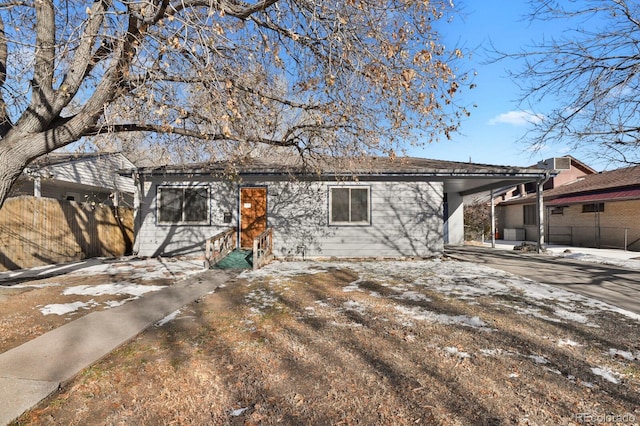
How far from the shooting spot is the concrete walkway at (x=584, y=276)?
5.67m

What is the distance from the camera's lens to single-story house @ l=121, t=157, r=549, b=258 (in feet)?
33.7

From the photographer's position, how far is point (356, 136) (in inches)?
250

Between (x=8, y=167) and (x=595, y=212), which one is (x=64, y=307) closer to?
(x=8, y=167)

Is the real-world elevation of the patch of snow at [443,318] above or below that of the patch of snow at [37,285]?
below

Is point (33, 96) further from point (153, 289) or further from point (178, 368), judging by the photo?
point (178, 368)

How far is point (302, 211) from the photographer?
1034 cm

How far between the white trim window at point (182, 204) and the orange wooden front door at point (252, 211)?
4.25ft

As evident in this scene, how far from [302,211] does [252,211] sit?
5.62 feet

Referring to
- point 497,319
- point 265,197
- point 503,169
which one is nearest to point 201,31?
point 497,319

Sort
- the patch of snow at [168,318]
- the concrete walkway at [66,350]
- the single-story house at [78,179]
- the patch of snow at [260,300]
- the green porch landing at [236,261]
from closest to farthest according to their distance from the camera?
the concrete walkway at [66,350] < the patch of snow at [168,318] < the patch of snow at [260,300] < the green porch landing at [236,261] < the single-story house at [78,179]

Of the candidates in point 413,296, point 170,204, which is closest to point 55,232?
point 170,204

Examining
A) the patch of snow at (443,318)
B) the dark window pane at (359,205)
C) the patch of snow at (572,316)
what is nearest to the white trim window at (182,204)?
the dark window pane at (359,205)

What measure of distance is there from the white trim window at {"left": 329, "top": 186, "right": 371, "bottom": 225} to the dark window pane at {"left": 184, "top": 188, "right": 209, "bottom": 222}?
4.28m

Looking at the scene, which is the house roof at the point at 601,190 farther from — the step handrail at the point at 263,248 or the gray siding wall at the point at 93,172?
the gray siding wall at the point at 93,172
